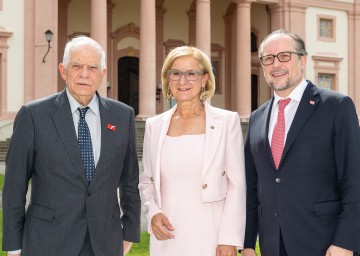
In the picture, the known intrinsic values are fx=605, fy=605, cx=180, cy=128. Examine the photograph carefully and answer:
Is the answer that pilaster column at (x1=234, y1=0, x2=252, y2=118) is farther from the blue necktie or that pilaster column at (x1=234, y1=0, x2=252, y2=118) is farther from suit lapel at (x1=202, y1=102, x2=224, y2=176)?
the blue necktie

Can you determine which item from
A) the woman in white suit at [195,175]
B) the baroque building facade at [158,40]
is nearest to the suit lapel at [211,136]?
the woman in white suit at [195,175]

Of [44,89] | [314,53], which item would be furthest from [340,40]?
[44,89]

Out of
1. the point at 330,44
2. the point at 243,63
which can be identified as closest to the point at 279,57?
the point at 243,63

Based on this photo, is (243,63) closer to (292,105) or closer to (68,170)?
(292,105)

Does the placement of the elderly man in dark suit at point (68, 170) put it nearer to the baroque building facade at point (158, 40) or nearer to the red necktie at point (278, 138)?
the red necktie at point (278, 138)

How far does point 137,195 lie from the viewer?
4.45 meters

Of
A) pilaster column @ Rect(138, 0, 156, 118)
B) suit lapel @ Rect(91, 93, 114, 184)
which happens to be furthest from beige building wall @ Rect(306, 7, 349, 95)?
suit lapel @ Rect(91, 93, 114, 184)

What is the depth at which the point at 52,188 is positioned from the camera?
3.96 m

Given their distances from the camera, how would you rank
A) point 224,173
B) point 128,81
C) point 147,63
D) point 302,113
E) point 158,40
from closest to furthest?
Answer: point 302,113
point 224,173
point 147,63
point 128,81
point 158,40

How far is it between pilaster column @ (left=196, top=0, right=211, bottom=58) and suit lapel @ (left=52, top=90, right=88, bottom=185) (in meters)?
22.6

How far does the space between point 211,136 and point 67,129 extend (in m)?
0.99

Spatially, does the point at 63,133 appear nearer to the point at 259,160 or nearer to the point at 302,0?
the point at 259,160

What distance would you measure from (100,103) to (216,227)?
1.19 meters

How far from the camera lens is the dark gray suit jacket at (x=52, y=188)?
3.96 metres
